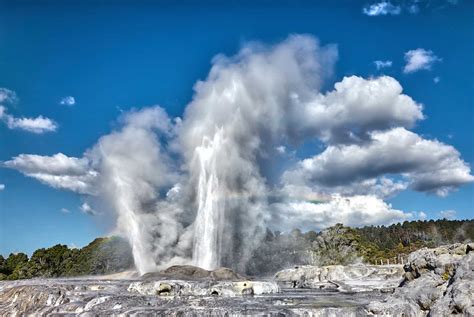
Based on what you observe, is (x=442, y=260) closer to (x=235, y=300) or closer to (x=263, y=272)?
(x=235, y=300)

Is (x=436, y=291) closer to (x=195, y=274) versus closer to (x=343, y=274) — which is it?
(x=195, y=274)

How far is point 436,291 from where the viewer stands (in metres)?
21.7

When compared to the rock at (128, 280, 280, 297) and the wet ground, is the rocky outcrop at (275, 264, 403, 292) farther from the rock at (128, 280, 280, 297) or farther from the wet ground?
the wet ground

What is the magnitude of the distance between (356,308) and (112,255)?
62.9 metres

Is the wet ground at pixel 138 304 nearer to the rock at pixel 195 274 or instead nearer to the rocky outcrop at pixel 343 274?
the rock at pixel 195 274

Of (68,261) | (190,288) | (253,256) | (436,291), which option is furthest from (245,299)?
(68,261)

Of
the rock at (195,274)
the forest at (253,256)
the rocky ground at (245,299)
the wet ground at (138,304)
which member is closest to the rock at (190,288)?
the rocky ground at (245,299)

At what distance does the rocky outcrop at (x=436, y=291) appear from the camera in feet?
62.0

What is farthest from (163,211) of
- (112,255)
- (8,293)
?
(8,293)

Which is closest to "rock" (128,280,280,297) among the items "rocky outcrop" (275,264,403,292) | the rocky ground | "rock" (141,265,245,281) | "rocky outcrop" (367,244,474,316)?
the rocky ground

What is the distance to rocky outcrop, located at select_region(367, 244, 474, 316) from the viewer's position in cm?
1891

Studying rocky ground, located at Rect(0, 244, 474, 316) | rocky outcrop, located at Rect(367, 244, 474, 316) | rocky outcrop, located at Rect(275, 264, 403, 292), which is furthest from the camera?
rocky outcrop, located at Rect(275, 264, 403, 292)

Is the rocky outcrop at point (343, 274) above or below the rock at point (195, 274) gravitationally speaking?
below

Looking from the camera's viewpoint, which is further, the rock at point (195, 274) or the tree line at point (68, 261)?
the tree line at point (68, 261)
